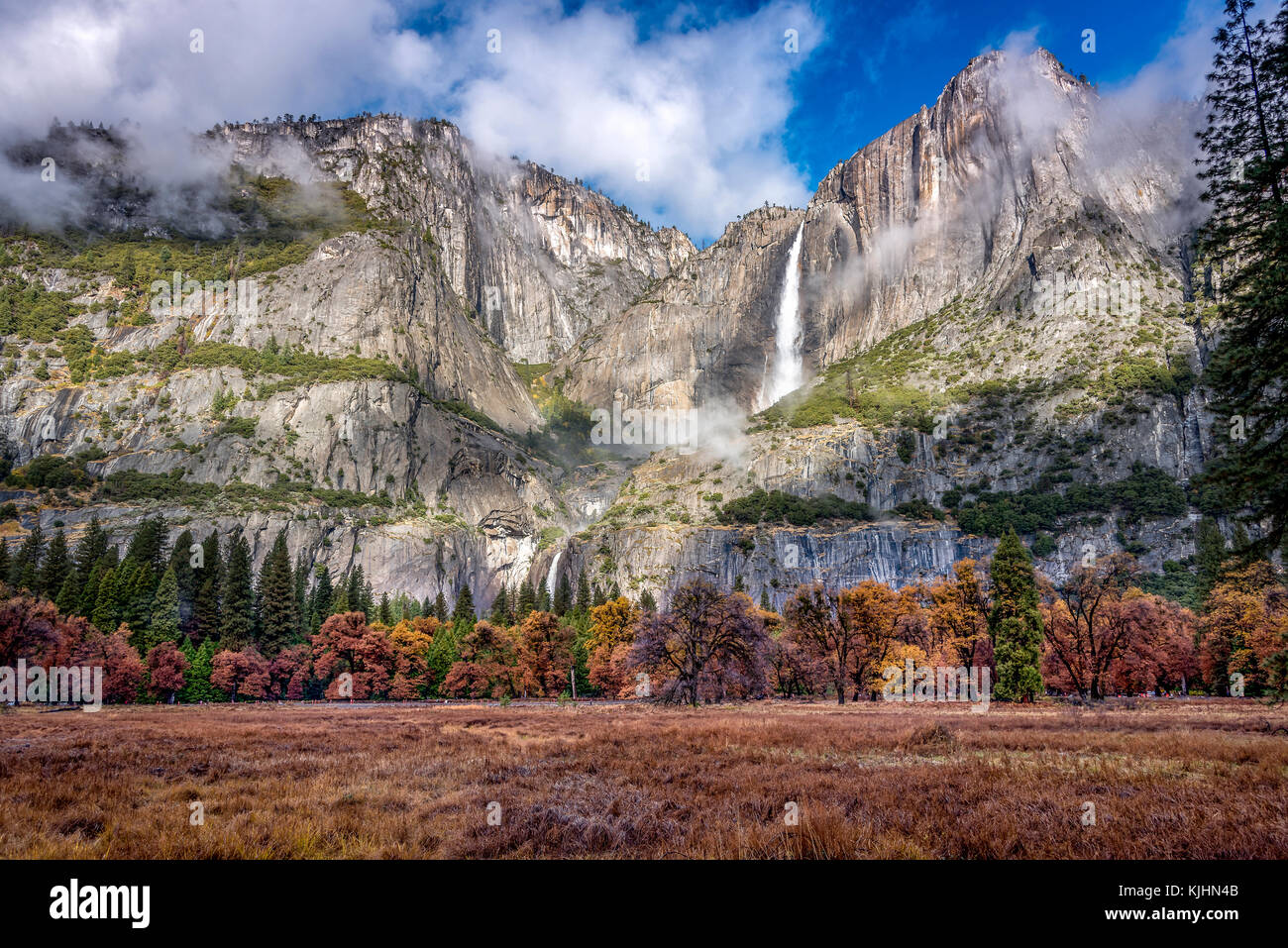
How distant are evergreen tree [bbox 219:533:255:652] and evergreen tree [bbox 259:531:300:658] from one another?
1.86m

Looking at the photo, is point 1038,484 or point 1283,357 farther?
point 1038,484

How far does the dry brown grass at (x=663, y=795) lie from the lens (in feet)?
24.7

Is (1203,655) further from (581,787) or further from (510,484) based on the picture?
(510,484)

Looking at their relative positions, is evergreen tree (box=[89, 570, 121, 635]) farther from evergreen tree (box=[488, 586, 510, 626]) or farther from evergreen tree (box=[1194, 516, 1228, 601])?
evergreen tree (box=[1194, 516, 1228, 601])

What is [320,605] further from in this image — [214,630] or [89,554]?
[89,554]

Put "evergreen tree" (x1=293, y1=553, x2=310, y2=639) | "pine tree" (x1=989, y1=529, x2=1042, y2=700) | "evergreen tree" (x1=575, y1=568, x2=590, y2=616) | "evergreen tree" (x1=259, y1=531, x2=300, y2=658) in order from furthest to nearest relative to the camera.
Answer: "evergreen tree" (x1=575, y1=568, x2=590, y2=616)
"evergreen tree" (x1=293, y1=553, x2=310, y2=639)
"evergreen tree" (x1=259, y1=531, x2=300, y2=658)
"pine tree" (x1=989, y1=529, x2=1042, y2=700)

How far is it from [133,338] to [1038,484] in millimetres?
239058

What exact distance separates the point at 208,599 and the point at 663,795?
303 ft

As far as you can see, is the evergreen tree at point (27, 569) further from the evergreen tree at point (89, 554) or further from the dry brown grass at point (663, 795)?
the dry brown grass at point (663, 795)

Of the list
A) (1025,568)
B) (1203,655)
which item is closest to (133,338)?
(1025,568)

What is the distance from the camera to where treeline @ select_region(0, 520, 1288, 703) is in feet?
150

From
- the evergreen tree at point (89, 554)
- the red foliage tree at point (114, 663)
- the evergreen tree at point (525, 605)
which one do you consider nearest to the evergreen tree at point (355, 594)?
the evergreen tree at point (525, 605)

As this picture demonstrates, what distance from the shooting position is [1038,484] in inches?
5399

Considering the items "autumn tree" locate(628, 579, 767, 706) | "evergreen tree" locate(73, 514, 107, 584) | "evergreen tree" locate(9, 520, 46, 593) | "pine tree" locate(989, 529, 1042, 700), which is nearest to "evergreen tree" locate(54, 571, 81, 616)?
"evergreen tree" locate(73, 514, 107, 584)
